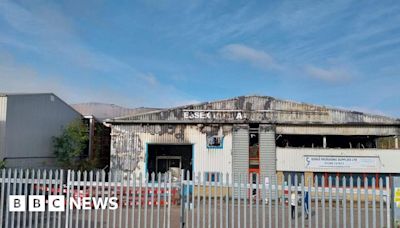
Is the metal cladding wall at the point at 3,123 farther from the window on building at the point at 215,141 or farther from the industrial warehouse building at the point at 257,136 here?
the window on building at the point at 215,141

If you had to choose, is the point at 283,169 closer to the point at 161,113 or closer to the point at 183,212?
the point at 161,113

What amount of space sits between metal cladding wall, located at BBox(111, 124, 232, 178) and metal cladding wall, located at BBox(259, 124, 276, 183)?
2297mm

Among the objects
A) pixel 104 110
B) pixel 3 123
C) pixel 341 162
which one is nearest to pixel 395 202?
pixel 3 123

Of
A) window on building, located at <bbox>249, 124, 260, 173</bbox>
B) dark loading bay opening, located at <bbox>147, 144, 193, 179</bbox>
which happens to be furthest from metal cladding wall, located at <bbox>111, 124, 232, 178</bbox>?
dark loading bay opening, located at <bbox>147, 144, 193, 179</bbox>

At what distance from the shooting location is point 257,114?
95.6 feet

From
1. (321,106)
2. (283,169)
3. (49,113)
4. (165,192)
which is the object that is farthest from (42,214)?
(321,106)

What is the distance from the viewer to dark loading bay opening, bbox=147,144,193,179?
3297cm

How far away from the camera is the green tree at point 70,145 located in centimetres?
2856

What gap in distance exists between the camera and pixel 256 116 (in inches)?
1146

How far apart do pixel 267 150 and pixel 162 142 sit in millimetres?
7653

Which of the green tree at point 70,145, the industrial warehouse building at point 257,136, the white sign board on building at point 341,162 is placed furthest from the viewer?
the green tree at point 70,145

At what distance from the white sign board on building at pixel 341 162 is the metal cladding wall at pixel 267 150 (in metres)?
2.35

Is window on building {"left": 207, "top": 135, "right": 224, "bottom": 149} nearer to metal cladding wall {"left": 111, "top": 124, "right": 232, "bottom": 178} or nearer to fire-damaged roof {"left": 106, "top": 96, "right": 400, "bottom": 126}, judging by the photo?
metal cladding wall {"left": 111, "top": 124, "right": 232, "bottom": 178}

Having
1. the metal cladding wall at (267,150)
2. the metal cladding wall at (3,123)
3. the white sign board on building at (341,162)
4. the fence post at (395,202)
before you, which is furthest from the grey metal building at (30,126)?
the fence post at (395,202)
